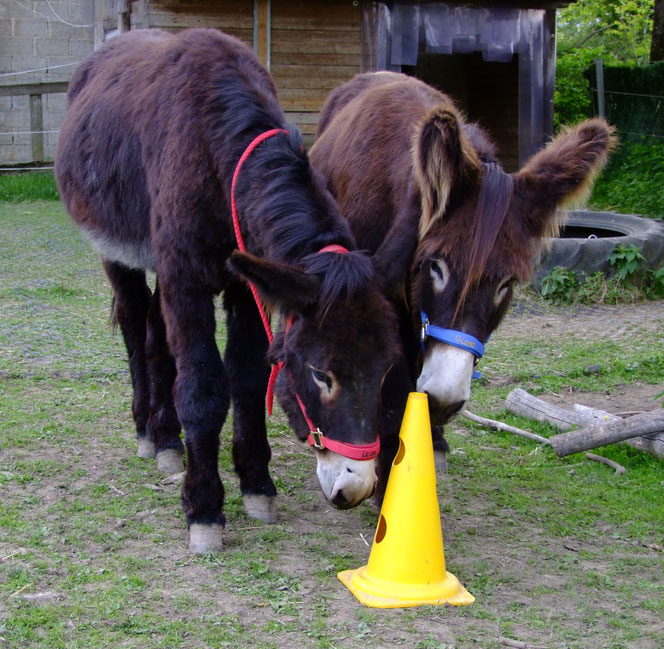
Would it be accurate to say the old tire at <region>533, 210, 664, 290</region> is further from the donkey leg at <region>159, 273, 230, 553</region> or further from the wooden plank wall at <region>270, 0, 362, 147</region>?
the donkey leg at <region>159, 273, 230, 553</region>

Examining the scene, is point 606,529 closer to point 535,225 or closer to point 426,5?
point 535,225

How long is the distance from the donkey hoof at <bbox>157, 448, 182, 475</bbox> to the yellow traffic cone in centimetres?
142

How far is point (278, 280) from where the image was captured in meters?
2.67

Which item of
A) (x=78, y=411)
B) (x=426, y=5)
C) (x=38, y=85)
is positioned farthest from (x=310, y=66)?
(x=78, y=411)

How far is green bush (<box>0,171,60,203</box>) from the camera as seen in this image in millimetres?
13586

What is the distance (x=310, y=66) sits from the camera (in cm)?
1075

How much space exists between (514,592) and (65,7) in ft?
52.3

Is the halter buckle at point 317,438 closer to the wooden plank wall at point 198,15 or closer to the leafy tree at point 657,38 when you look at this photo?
the wooden plank wall at point 198,15

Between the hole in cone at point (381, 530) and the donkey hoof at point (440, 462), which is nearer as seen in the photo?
the hole in cone at point (381, 530)

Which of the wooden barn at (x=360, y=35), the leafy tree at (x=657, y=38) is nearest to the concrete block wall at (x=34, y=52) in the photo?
the wooden barn at (x=360, y=35)

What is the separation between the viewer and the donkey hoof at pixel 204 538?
10.8 feet

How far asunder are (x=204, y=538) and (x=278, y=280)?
1212 mm

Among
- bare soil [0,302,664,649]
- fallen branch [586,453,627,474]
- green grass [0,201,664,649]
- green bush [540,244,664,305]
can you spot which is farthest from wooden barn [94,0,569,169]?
bare soil [0,302,664,649]

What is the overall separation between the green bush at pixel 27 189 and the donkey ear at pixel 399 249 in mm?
11452
